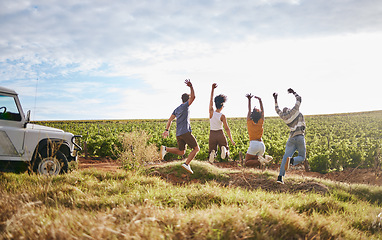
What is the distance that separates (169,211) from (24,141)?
4877mm

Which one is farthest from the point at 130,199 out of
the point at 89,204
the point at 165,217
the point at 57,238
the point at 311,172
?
the point at 311,172

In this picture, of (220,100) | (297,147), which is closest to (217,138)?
(220,100)

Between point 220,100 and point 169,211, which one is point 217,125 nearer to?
point 220,100

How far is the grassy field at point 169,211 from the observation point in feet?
12.6

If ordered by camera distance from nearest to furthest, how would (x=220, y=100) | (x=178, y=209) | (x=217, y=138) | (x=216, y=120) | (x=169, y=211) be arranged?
(x=169, y=211)
(x=178, y=209)
(x=220, y=100)
(x=216, y=120)
(x=217, y=138)

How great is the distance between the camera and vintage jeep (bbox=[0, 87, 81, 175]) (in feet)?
23.5

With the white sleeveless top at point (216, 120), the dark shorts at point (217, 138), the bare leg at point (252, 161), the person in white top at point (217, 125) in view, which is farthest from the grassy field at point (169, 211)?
the white sleeveless top at point (216, 120)

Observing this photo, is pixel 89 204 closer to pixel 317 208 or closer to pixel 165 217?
pixel 165 217

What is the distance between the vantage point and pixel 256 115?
24.9ft

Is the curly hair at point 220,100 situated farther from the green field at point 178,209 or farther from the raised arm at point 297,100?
the green field at point 178,209

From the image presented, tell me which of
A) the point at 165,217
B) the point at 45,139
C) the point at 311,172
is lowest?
the point at 311,172

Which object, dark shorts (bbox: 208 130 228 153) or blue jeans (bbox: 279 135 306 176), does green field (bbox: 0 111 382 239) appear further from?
dark shorts (bbox: 208 130 228 153)

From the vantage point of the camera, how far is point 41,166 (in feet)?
24.7

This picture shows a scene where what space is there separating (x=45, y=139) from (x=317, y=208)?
6.90m
